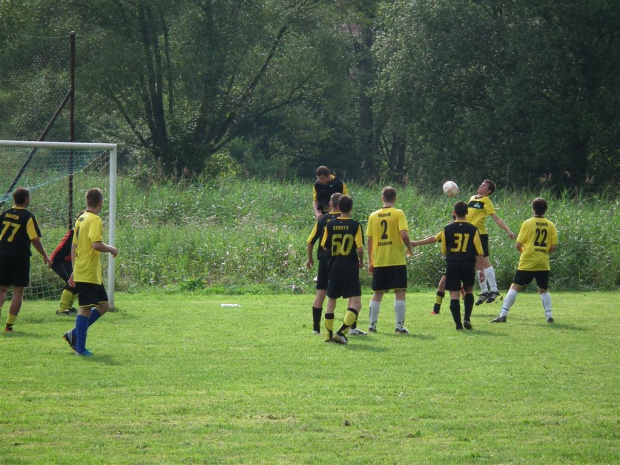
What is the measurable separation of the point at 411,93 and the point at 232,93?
7920 mm

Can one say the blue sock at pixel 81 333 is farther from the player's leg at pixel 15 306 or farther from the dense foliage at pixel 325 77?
the dense foliage at pixel 325 77

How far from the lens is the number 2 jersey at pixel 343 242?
427 inches

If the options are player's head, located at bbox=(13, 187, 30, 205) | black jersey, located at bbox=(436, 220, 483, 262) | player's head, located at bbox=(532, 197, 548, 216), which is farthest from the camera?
player's head, located at bbox=(532, 197, 548, 216)

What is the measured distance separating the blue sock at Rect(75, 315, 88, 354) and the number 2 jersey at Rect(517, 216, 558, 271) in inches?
253

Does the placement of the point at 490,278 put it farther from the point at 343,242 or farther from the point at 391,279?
the point at 343,242

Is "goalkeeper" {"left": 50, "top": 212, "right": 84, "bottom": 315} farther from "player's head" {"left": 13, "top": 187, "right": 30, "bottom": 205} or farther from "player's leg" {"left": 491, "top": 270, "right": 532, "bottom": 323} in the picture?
"player's leg" {"left": 491, "top": 270, "right": 532, "bottom": 323}

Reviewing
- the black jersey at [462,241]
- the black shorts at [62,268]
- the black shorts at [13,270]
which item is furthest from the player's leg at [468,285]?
the black shorts at [62,268]

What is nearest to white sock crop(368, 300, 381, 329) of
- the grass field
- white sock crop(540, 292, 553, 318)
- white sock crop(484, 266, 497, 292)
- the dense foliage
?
the grass field

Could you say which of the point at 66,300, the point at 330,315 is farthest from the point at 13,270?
the point at 330,315

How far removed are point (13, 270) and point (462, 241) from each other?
19.9ft

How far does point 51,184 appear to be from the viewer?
1658 cm

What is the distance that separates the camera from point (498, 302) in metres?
15.9

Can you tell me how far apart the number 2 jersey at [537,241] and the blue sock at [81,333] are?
21.1 ft

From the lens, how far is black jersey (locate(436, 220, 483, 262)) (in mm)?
12047
